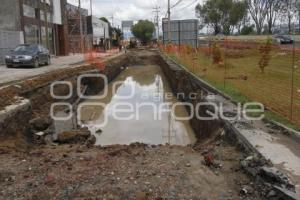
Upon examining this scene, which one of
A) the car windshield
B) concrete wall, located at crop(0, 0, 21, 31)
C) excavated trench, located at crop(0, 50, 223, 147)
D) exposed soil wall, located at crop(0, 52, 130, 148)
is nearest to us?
exposed soil wall, located at crop(0, 52, 130, 148)

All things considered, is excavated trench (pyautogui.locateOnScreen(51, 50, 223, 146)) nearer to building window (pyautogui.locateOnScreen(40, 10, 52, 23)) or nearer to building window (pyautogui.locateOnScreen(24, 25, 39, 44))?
building window (pyautogui.locateOnScreen(24, 25, 39, 44))

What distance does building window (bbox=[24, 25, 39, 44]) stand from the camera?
3372 cm

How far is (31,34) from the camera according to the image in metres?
35.2

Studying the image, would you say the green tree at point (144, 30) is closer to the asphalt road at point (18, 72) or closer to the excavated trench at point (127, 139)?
the asphalt road at point (18, 72)

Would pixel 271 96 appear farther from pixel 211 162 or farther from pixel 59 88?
pixel 59 88

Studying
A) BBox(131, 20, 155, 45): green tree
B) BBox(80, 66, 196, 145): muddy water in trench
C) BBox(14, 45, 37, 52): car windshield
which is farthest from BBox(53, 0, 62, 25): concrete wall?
BBox(131, 20, 155, 45): green tree

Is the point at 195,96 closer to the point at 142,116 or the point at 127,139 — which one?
the point at 142,116

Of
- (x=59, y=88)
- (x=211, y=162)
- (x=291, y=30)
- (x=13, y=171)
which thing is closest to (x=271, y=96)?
(x=211, y=162)

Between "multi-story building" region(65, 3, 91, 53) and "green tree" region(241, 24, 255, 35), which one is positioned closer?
"multi-story building" region(65, 3, 91, 53)

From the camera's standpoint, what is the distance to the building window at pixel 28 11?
3342cm

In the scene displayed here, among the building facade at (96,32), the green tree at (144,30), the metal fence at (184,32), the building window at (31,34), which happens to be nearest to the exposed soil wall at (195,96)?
the building window at (31,34)

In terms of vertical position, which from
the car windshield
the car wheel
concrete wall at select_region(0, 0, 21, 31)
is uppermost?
concrete wall at select_region(0, 0, 21, 31)

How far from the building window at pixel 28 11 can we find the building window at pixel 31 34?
941 millimetres

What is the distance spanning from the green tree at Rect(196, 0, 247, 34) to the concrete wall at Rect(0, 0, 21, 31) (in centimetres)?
6187
